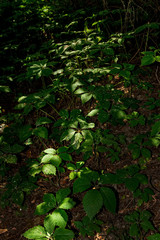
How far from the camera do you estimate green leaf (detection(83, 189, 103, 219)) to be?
3.61 feet

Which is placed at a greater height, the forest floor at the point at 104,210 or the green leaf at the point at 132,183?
the green leaf at the point at 132,183

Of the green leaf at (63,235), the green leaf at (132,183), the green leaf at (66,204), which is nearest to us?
the green leaf at (63,235)

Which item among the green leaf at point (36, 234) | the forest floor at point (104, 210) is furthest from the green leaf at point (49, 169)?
the forest floor at point (104, 210)

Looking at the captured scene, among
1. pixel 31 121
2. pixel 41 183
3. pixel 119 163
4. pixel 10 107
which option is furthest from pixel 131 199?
pixel 10 107

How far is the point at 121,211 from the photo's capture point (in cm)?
165

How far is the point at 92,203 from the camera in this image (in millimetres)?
1130

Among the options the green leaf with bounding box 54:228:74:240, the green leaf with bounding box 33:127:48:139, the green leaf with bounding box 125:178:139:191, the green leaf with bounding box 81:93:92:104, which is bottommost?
the green leaf with bounding box 54:228:74:240

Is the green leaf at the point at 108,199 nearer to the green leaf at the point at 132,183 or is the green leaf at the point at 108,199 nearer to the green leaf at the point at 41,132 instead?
the green leaf at the point at 132,183

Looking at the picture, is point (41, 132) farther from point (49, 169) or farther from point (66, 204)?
point (66, 204)

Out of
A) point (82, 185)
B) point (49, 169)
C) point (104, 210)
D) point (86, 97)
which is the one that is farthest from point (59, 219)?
point (86, 97)

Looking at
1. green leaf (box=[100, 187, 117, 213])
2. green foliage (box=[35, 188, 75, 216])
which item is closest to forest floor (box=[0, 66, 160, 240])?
green foliage (box=[35, 188, 75, 216])

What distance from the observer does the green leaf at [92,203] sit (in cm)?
110

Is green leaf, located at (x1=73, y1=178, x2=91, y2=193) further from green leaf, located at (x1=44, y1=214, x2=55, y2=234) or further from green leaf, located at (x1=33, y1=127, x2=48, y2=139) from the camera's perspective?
green leaf, located at (x1=33, y1=127, x2=48, y2=139)

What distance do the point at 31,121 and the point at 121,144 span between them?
5.15 ft
